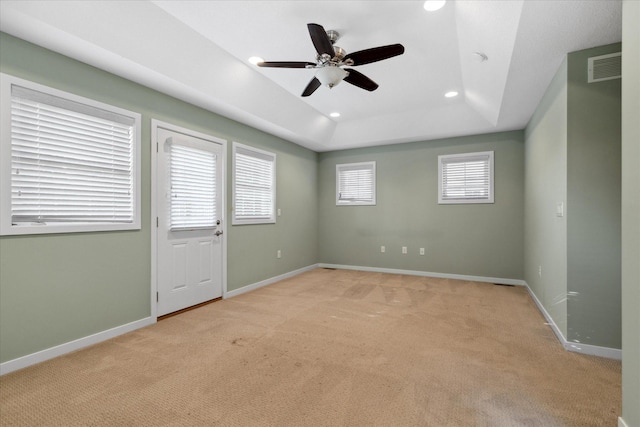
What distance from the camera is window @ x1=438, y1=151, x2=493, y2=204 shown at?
5185mm

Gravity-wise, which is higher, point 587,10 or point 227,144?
point 587,10

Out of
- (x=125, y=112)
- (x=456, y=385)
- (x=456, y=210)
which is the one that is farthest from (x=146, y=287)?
(x=456, y=210)

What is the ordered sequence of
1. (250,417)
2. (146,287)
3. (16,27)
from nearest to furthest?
(250,417) → (16,27) → (146,287)

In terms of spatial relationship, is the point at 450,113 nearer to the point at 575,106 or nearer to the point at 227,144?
the point at 575,106

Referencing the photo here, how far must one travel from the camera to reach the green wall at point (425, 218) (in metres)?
5.04

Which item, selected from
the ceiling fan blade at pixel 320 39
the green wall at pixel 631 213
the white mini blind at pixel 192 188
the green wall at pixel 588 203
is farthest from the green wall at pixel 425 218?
the green wall at pixel 631 213

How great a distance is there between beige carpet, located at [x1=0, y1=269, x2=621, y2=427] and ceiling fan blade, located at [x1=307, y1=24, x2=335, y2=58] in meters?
2.56

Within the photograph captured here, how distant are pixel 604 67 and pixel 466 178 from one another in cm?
298

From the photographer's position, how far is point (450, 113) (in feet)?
16.1

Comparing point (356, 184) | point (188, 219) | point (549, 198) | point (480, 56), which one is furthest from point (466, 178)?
point (188, 219)

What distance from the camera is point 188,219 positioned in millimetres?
3740

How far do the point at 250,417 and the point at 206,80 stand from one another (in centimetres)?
320

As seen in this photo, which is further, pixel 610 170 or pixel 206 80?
pixel 206 80

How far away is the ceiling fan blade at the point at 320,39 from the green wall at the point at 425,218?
3.67 meters
